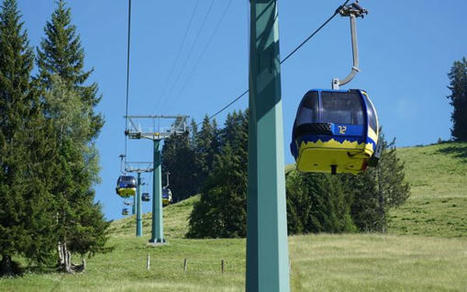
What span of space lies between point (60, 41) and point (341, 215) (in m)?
32.7

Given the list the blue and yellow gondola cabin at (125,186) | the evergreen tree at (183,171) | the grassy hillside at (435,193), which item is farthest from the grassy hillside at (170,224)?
the grassy hillside at (435,193)

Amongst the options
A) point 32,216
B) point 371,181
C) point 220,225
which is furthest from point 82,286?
point 371,181

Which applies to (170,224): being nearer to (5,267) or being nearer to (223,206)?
(223,206)

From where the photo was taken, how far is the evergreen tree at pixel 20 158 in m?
31.4

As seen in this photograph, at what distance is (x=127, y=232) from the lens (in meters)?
85.8

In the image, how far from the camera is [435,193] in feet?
280

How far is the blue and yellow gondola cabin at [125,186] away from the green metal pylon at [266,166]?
44.1 metres

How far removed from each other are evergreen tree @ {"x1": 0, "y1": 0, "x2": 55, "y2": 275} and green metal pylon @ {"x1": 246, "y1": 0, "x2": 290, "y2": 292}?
2602 cm

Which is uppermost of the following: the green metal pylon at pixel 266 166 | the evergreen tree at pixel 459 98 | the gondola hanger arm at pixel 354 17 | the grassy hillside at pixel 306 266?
the evergreen tree at pixel 459 98

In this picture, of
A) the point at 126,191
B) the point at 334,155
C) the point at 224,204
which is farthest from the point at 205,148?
the point at 334,155

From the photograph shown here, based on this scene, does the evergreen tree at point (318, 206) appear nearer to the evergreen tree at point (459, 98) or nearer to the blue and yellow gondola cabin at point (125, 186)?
the blue and yellow gondola cabin at point (125, 186)

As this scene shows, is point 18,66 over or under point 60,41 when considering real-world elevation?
under

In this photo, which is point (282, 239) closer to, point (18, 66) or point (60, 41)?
point (18, 66)

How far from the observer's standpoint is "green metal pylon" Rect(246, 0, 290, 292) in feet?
23.6
